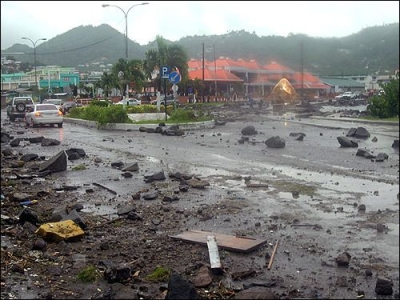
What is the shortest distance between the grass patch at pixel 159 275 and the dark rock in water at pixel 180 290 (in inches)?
22.3

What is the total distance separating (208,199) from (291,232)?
240 centimetres

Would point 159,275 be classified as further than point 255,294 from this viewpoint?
Yes

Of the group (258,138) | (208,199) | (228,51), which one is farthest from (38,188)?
(258,138)

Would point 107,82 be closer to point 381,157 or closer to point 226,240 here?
point 381,157

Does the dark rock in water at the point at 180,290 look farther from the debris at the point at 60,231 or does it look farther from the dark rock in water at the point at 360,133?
the dark rock in water at the point at 360,133

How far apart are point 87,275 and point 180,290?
1189 mm

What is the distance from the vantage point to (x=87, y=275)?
16.6ft

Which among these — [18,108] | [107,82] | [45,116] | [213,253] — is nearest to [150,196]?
[213,253]

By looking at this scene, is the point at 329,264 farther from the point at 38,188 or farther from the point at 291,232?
the point at 38,188

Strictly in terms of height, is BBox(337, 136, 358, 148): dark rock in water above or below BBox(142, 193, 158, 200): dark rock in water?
above

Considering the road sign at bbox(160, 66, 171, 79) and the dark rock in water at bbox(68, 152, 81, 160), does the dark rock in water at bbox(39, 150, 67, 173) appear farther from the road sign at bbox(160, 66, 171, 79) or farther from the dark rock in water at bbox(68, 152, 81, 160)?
the road sign at bbox(160, 66, 171, 79)

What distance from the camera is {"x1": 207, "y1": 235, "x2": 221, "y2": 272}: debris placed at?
5.09 meters

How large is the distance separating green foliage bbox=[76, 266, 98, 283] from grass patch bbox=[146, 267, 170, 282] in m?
0.53

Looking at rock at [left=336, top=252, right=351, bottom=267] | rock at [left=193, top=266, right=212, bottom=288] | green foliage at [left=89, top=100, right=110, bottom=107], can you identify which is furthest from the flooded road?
green foliage at [left=89, top=100, right=110, bottom=107]
